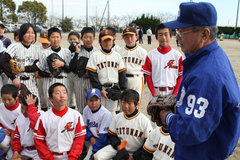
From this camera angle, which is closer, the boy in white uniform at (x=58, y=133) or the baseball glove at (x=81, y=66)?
the boy in white uniform at (x=58, y=133)

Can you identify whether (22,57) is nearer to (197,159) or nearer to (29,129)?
(29,129)

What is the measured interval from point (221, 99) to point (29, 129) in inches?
112

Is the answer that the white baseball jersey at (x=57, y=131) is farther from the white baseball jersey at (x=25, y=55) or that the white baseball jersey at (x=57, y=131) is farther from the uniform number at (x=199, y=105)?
the uniform number at (x=199, y=105)

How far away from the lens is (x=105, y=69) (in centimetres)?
400

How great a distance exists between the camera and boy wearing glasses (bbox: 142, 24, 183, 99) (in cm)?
366

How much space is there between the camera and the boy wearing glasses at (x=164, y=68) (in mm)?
3662

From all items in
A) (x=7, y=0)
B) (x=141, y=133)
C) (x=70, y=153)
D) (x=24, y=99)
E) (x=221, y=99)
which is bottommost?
(x=70, y=153)

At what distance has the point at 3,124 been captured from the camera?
142 inches

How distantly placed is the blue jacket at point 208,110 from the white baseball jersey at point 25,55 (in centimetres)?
323

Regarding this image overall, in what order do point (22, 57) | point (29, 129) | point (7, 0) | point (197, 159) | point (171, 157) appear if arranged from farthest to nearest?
1. point (7, 0)
2. point (22, 57)
3. point (29, 129)
4. point (171, 157)
5. point (197, 159)

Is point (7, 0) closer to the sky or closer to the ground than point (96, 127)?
closer to the sky

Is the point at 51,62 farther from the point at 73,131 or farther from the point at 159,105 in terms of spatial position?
the point at 159,105

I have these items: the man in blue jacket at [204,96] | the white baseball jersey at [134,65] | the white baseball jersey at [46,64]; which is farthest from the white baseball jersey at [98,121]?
the man in blue jacket at [204,96]

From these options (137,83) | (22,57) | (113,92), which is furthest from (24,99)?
(137,83)
